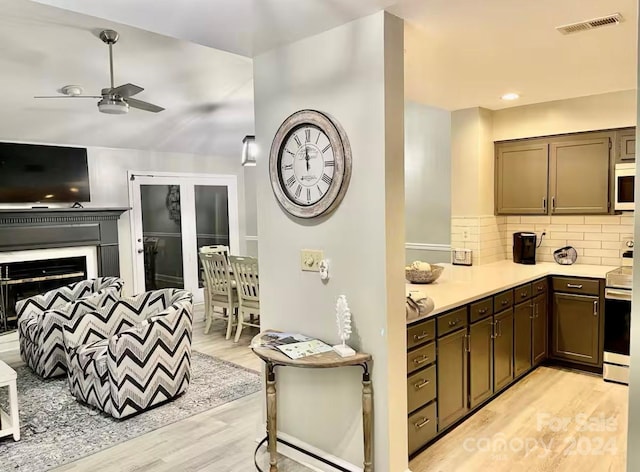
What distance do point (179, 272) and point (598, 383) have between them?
5.73 meters

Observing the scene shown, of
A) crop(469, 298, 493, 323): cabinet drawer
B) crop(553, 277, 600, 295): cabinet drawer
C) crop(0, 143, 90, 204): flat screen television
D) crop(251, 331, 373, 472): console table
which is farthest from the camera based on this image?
crop(0, 143, 90, 204): flat screen television

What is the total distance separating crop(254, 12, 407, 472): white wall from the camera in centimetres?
231

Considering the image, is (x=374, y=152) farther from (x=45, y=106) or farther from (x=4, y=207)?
(x=4, y=207)

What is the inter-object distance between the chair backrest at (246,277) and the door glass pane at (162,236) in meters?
2.30

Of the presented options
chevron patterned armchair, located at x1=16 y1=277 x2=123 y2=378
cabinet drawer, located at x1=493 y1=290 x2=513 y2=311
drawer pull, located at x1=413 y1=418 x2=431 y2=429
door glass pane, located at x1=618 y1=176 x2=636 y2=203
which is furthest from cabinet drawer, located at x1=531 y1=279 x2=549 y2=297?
chevron patterned armchair, located at x1=16 y1=277 x2=123 y2=378

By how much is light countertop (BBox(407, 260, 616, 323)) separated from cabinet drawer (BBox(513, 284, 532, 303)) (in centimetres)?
6

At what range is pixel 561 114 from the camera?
173 inches

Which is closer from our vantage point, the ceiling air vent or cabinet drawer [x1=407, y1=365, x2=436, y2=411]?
the ceiling air vent

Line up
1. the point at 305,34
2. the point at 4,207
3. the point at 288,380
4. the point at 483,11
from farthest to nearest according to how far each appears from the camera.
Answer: the point at 4,207 < the point at 288,380 < the point at 305,34 < the point at 483,11

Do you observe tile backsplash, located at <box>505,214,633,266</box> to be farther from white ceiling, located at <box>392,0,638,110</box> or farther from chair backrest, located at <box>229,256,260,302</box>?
chair backrest, located at <box>229,256,260,302</box>

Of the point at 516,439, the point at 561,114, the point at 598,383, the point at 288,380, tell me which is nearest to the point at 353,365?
the point at 288,380

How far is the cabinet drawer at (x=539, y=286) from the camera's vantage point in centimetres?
394

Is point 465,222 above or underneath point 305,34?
underneath

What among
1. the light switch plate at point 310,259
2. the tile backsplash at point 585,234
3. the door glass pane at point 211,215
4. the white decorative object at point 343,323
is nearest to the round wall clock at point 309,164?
the light switch plate at point 310,259
